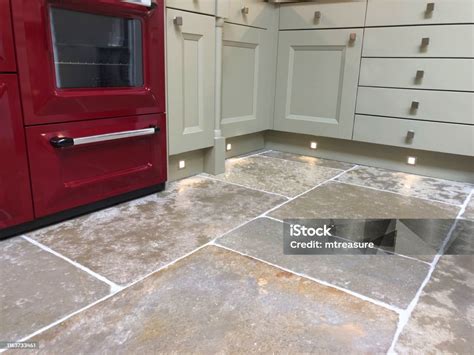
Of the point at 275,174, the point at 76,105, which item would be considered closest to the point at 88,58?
the point at 76,105

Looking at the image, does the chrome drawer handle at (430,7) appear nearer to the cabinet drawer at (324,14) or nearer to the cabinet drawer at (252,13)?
the cabinet drawer at (324,14)

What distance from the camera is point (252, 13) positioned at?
2.33 m

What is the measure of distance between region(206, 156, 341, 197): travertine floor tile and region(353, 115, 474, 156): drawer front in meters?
0.31

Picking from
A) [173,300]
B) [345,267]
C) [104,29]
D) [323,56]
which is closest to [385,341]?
[345,267]

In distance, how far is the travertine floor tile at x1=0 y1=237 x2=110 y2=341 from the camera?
2.99 ft

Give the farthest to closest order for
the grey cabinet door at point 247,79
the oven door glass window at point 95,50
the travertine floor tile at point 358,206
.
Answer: the grey cabinet door at point 247,79 → the travertine floor tile at point 358,206 → the oven door glass window at point 95,50

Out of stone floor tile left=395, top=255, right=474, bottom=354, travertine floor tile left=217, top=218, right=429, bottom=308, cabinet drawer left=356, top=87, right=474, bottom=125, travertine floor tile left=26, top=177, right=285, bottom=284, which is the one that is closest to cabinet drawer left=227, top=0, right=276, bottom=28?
cabinet drawer left=356, top=87, right=474, bottom=125

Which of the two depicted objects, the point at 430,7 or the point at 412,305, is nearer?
the point at 412,305

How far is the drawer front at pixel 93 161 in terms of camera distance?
4.41 ft

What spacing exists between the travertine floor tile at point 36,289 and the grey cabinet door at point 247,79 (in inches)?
53.9

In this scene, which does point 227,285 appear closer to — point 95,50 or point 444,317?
point 444,317

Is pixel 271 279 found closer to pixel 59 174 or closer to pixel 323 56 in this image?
pixel 59 174

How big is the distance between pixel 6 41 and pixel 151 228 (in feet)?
2.47

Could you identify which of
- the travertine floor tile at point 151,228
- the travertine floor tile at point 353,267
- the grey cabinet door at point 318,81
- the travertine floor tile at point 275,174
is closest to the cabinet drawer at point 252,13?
the grey cabinet door at point 318,81
